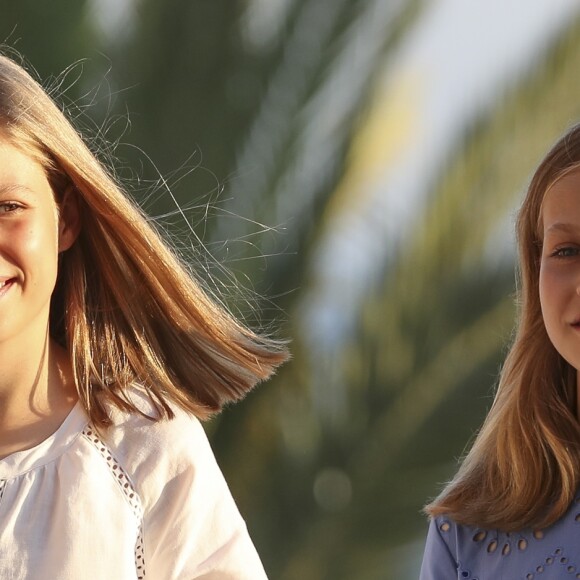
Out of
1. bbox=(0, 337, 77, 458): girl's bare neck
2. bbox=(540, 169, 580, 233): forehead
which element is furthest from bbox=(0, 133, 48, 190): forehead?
bbox=(540, 169, 580, 233): forehead

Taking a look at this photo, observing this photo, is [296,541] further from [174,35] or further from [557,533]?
[557,533]

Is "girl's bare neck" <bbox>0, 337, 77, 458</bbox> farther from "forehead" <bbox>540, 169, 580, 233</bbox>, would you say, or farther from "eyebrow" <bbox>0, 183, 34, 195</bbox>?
"forehead" <bbox>540, 169, 580, 233</bbox>

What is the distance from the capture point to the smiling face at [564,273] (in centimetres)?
302

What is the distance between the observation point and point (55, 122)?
321 centimetres

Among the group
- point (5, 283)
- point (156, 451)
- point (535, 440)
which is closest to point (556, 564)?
point (535, 440)

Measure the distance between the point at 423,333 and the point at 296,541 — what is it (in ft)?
3.32

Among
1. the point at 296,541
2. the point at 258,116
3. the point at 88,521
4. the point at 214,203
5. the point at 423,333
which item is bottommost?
the point at 296,541

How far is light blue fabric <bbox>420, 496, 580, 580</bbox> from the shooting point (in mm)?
3045

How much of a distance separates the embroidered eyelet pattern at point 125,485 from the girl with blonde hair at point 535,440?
0.69m

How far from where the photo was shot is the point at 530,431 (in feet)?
10.6

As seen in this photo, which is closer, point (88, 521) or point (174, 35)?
point (88, 521)

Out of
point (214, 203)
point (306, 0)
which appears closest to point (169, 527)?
point (214, 203)

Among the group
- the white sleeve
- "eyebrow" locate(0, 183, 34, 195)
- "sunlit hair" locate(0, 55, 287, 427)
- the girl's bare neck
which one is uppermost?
"eyebrow" locate(0, 183, 34, 195)

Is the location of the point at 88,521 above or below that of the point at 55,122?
below
